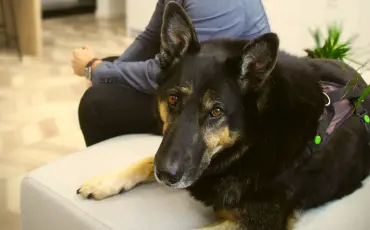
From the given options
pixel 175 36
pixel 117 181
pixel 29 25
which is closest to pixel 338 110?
pixel 175 36

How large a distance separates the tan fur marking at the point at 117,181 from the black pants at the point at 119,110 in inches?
12.5

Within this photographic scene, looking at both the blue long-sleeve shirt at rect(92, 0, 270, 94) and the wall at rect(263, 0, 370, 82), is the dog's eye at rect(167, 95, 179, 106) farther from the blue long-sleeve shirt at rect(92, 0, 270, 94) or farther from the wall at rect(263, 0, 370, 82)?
the wall at rect(263, 0, 370, 82)

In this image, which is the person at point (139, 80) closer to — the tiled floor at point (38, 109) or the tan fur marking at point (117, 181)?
the tan fur marking at point (117, 181)

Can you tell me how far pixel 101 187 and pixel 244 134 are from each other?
16.7 inches

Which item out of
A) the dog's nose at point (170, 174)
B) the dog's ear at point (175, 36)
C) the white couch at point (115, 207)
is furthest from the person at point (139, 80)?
the dog's nose at point (170, 174)

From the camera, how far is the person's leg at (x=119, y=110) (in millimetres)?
1609

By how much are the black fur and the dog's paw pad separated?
21 cm

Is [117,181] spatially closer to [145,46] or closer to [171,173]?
[171,173]

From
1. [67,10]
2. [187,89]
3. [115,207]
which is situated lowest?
[67,10]

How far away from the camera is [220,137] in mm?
1079

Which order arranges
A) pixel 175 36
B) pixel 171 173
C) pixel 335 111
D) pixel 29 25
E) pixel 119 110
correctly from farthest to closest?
pixel 29 25, pixel 119 110, pixel 335 111, pixel 175 36, pixel 171 173

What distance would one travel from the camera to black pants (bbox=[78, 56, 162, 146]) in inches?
63.4

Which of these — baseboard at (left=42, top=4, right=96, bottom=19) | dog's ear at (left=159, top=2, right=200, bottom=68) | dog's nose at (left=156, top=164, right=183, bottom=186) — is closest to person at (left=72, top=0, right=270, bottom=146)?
dog's ear at (left=159, top=2, right=200, bottom=68)

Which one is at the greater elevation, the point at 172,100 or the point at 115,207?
the point at 172,100
